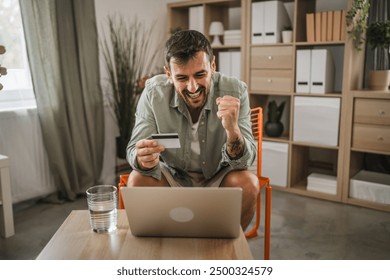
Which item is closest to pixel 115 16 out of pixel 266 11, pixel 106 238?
pixel 266 11

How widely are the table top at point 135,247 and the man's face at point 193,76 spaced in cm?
62

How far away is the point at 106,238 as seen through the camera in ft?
3.74

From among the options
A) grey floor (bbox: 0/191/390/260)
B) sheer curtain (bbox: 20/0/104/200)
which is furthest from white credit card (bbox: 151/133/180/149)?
sheer curtain (bbox: 20/0/104/200)

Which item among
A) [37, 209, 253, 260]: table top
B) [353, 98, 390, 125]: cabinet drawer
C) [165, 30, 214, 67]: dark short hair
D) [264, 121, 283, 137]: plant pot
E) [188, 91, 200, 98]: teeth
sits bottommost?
[264, 121, 283, 137]: plant pot

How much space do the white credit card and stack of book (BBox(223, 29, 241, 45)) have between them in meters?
2.08

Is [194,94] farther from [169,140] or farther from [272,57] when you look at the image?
[272,57]

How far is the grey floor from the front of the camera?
2039 mm

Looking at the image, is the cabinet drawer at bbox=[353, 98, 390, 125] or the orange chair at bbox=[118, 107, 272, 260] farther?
the cabinet drawer at bbox=[353, 98, 390, 125]

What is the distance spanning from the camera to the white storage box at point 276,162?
9.73ft

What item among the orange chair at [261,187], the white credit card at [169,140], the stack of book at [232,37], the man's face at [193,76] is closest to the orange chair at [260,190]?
the orange chair at [261,187]

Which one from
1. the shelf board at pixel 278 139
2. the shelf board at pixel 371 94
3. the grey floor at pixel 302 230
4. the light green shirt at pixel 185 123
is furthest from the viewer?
the shelf board at pixel 278 139

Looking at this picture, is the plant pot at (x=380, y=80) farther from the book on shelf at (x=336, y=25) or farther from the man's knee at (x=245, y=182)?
the man's knee at (x=245, y=182)

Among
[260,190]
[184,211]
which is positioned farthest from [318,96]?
[184,211]

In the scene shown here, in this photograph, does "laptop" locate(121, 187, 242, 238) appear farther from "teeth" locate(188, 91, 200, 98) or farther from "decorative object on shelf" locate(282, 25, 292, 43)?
"decorative object on shelf" locate(282, 25, 292, 43)
